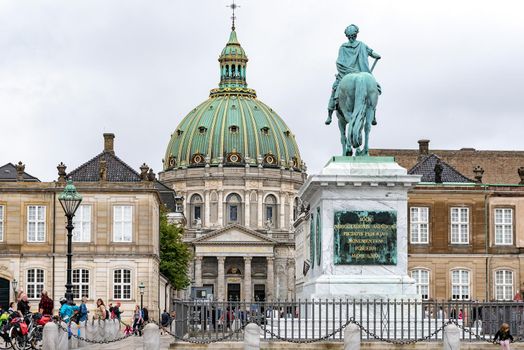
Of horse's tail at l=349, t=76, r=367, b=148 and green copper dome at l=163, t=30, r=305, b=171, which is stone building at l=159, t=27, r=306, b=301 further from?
horse's tail at l=349, t=76, r=367, b=148

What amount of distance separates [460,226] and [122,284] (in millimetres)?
19659

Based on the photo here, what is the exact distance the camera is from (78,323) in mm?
42281

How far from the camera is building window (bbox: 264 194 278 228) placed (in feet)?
607

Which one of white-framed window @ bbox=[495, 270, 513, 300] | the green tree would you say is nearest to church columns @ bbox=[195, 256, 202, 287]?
the green tree

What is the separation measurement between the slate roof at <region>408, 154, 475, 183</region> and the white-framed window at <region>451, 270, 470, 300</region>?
522cm

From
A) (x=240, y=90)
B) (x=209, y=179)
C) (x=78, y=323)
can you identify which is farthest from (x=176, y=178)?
(x=78, y=323)

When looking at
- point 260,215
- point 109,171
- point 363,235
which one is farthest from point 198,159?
point 363,235

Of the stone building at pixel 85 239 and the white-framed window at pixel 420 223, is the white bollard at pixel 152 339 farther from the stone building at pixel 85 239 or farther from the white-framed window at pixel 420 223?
the stone building at pixel 85 239

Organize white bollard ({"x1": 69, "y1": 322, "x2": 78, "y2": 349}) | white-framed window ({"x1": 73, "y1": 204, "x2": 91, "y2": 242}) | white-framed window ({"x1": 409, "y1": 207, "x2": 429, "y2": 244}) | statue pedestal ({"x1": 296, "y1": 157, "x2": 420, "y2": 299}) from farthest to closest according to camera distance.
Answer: white-framed window ({"x1": 73, "y1": 204, "x2": 91, "y2": 242}) → white-framed window ({"x1": 409, "y1": 207, "x2": 429, "y2": 244}) → white bollard ({"x1": 69, "y1": 322, "x2": 78, "y2": 349}) → statue pedestal ({"x1": 296, "y1": 157, "x2": 420, "y2": 299})

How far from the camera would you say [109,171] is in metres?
82.7

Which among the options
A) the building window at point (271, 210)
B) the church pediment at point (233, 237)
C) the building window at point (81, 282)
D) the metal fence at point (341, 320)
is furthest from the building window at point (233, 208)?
the metal fence at point (341, 320)

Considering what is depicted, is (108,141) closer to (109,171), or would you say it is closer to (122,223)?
(109,171)

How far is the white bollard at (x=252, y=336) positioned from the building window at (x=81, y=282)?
4847 cm

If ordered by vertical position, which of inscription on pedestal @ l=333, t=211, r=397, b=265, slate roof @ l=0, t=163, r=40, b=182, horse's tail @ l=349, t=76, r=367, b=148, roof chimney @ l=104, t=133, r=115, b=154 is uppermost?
roof chimney @ l=104, t=133, r=115, b=154
